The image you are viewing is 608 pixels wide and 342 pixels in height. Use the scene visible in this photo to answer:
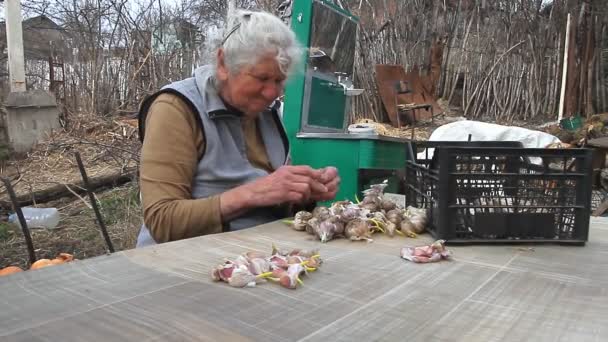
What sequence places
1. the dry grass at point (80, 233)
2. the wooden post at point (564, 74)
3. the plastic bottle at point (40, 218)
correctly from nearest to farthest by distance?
the dry grass at point (80, 233) < the plastic bottle at point (40, 218) < the wooden post at point (564, 74)

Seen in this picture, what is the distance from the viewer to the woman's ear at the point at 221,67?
64.6 inches

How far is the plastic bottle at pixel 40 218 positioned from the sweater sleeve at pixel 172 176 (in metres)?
2.74

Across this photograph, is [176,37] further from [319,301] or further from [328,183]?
[319,301]

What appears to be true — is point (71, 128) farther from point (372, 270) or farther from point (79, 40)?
point (372, 270)

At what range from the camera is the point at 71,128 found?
674 cm

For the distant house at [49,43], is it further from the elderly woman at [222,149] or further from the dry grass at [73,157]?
the elderly woman at [222,149]

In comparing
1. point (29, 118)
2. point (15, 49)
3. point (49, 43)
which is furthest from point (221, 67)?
point (49, 43)

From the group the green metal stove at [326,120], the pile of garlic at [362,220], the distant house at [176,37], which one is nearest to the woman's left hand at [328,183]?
the pile of garlic at [362,220]

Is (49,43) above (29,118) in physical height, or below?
above

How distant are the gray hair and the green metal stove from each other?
1319 mm

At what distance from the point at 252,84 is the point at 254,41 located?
0.46ft

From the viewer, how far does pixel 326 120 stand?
3512mm

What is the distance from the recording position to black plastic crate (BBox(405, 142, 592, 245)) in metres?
1.29

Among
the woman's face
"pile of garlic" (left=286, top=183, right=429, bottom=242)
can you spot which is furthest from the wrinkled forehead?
"pile of garlic" (left=286, top=183, right=429, bottom=242)
